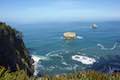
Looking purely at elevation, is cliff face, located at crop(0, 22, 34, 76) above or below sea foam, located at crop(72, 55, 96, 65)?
above

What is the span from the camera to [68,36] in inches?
6772

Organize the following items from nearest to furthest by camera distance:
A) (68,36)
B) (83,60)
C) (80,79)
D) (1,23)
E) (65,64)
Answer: (80,79), (1,23), (65,64), (83,60), (68,36)

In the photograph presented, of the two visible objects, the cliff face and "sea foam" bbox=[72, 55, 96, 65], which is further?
"sea foam" bbox=[72, 55, 96, 65]

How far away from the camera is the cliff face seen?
52.1 meters

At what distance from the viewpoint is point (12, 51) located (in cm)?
5525

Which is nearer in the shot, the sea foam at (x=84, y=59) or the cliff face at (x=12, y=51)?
the cliff face at (x=12, y=51)

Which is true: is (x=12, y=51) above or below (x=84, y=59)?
above

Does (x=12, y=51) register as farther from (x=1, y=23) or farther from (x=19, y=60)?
(x=1, y=23)

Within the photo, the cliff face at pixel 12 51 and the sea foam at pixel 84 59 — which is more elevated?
the cliff face at pixel 12 51

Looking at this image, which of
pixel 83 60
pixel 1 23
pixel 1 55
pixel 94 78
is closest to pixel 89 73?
pixel 94 78

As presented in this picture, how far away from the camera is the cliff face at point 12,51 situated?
5212cm

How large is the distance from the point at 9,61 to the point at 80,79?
42558mm

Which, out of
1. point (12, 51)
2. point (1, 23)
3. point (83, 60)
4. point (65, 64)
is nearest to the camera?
point (12, 51)

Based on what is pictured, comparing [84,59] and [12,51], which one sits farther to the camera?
[84,59]
